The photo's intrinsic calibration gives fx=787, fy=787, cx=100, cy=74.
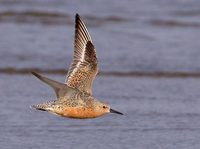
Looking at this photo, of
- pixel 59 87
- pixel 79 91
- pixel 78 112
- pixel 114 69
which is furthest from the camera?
pixel 114 69

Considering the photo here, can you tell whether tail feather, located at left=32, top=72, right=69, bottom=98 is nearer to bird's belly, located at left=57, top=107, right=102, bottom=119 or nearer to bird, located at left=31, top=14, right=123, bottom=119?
bird, located at left=31, top=14, right=123, bottom=119

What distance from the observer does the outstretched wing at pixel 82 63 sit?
7117mm

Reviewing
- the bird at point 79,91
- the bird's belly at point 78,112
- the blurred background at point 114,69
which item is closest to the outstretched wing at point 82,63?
the bird at point 79,91

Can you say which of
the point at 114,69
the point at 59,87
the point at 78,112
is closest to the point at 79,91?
the point at 78,112

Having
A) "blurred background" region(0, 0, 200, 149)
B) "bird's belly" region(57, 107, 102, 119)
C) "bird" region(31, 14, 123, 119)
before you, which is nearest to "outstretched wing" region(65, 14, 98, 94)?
"bird" region(31, 14, 123, 119)

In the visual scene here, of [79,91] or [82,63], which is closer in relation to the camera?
[79,91]

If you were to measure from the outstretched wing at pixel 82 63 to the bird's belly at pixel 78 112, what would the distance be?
0.26 metres

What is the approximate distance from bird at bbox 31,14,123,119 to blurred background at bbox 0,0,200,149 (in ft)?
1.82

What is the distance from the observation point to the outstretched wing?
712 cm

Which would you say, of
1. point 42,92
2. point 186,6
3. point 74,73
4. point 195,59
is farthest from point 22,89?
point 186,6

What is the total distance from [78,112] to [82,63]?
75 centimetres

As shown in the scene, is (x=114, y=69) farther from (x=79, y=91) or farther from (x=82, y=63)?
(x=79, y=91)

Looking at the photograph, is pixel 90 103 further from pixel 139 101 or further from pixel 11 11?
pixel 11 11

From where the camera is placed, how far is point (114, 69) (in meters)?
10.1
